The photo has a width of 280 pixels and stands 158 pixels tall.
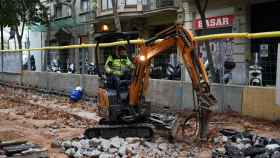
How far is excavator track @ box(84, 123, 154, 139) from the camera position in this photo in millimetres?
9109

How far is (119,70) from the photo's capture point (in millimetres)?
9891

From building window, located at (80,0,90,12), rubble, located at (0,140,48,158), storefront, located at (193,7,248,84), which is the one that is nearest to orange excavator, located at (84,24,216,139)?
rubble, located at (0,140,48,158)

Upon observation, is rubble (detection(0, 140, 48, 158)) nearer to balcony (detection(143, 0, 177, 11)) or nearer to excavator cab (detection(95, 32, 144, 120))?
excavator cab (detection(95, 32, 144, 120))

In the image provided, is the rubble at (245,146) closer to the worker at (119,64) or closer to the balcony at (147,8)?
the worker at (119,64)

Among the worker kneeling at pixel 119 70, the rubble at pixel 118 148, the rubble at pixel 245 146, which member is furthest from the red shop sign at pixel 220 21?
the rubble at pixel 118 148

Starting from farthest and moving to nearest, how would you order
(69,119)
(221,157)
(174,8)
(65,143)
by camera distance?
(174,8) < (69,119) < (65,143) < (221,157)

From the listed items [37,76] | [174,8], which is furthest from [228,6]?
[37,76]

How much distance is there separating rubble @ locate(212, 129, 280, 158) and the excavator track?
1.22 meters

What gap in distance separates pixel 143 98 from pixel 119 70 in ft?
2.64

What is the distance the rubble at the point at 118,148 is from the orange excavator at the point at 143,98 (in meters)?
0.35

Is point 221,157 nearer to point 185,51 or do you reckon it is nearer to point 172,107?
point 185,51

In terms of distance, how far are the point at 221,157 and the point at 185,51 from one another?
1.89m

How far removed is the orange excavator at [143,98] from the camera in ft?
27.1

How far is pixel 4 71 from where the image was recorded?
2477 centimetres
